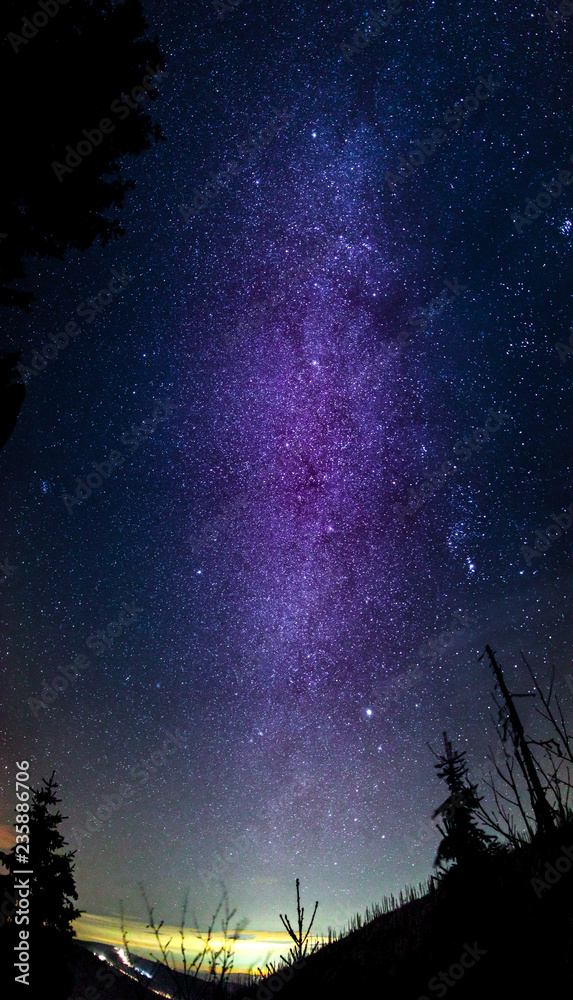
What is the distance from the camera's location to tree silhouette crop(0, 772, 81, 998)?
14.7 metres

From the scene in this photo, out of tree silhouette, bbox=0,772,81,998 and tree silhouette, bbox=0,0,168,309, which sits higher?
tree silhouette, bbox=0,0,168,309

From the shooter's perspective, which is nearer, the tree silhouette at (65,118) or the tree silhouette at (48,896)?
the tree silhouette at (65,118)

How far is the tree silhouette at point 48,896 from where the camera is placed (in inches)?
578

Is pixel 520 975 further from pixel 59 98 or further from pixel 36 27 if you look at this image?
pixel 36 27

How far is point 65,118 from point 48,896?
22.4 m

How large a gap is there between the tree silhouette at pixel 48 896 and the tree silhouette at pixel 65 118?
17423mm

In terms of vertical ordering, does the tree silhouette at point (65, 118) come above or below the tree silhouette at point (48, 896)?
above

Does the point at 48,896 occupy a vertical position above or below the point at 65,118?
below

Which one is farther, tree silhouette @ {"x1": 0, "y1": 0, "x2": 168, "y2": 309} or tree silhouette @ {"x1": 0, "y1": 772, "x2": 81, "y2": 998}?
tree silhouette @ {"x1": 0, "y1": 772, "x2": 81, "y2": 998}

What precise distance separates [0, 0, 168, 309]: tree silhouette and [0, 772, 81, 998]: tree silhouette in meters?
17.4

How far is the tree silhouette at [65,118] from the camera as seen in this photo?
5.64 metres

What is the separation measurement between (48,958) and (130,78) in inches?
891

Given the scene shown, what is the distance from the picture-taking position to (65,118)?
5.95m

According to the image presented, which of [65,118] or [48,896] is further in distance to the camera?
Answer: [48,896]
